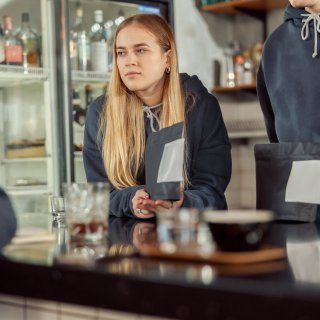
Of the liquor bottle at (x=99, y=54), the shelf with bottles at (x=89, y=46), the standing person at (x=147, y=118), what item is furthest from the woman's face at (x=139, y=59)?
the liquor bottle at (x=99, y=54)

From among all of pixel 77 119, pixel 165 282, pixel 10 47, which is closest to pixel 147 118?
pixel 165 282

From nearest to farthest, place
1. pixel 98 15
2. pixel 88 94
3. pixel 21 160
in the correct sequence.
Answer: pixel 21 160 → pixel 98 15 → pixel 88 94

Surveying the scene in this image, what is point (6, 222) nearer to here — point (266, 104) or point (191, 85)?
point (191, 85)

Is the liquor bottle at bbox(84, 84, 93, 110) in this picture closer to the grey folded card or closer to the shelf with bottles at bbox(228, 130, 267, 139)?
the shelf with bottles at bbox(228, 130, 267, 139)

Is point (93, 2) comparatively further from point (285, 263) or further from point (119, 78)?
point (285, 263)

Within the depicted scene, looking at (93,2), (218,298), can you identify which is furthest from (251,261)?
(93,2)

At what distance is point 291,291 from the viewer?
90 centimetres

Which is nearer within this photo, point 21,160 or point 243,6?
point 21,160

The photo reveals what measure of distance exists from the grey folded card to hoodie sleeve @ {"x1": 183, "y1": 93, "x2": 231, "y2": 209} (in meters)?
0.40

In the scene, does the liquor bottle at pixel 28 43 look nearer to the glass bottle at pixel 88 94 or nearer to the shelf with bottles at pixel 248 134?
the glass bottle at pixel 88 94

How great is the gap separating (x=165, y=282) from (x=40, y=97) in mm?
3202

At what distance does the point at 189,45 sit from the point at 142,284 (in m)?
3.97

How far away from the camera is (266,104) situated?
2623mm

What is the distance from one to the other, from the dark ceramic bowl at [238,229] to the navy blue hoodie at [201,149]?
1.14m
